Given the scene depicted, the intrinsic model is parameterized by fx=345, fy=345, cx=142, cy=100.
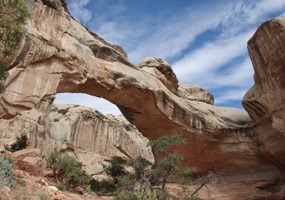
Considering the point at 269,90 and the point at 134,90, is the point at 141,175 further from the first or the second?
the point at 269,90

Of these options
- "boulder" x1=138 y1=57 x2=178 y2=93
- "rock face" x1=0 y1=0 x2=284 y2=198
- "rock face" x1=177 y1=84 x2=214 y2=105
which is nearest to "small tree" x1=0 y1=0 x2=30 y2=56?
"rock face" x1=0 y1=0 x2=284 y2=198

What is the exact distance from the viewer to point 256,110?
2411 cm

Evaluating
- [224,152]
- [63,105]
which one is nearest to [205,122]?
[224,152]

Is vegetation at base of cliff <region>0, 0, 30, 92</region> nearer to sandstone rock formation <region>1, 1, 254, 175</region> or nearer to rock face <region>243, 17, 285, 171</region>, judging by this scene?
sandstone rock formation <region>1, 1, 254, 175</region>

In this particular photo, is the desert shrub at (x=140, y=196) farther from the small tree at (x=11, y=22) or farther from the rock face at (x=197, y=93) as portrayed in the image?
the rock face at (x=197, y=93)

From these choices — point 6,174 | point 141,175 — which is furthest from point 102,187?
point 6,174

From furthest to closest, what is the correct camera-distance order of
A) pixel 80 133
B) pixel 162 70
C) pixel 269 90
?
pixel 80 133, pixel 162 70, pixel 269 90

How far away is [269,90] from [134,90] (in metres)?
8.64

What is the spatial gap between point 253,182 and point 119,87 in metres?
12.3

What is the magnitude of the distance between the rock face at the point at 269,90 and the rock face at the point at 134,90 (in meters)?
0.09

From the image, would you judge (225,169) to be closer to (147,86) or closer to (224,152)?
(224,152)

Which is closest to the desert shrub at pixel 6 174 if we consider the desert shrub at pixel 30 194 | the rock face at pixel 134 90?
the desert shrub at pixel 30 194

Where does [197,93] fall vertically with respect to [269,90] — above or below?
above

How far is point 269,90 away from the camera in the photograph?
71.7 feet
